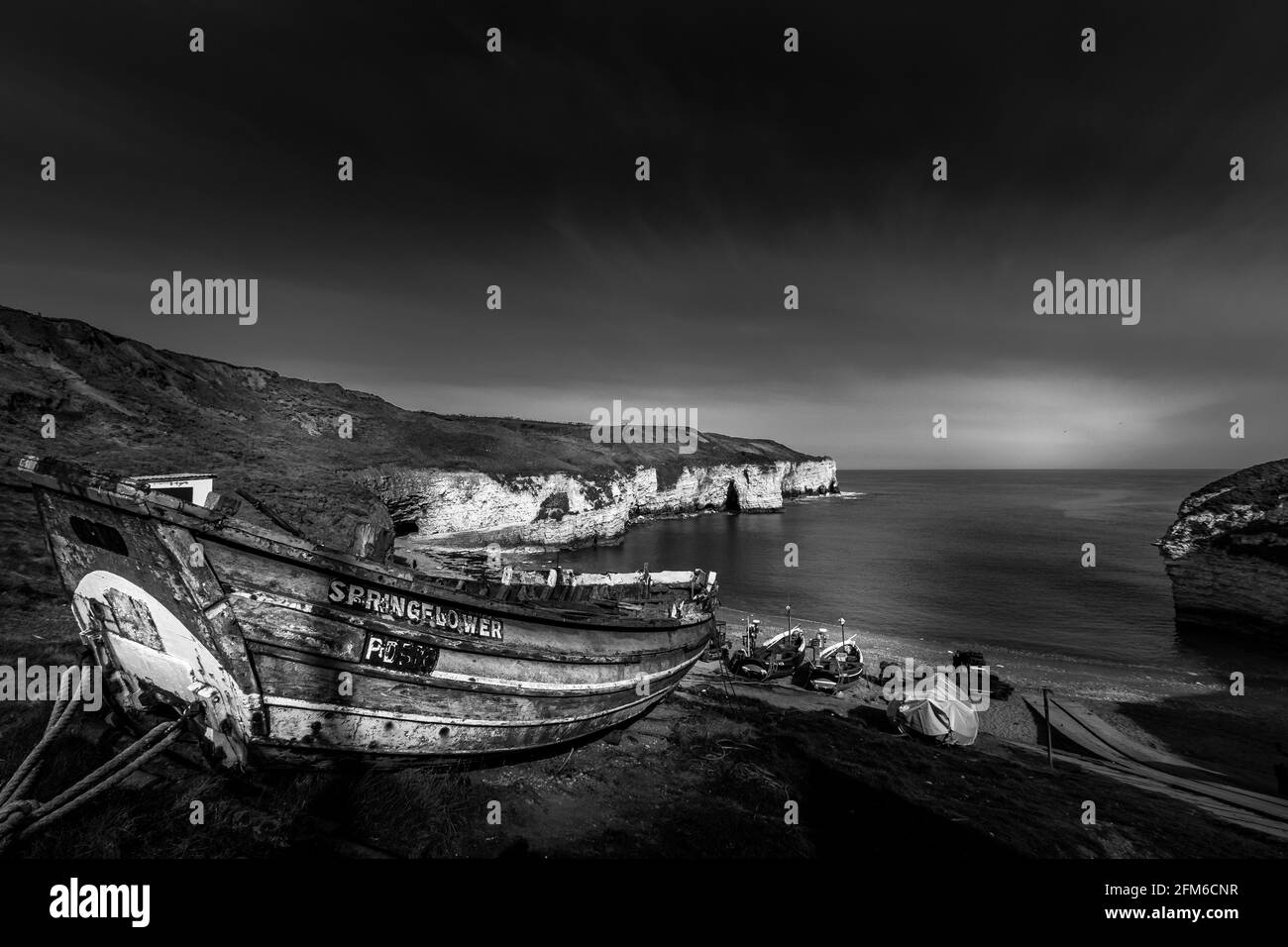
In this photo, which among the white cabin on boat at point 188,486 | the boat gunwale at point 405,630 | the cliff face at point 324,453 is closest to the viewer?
the boat gunwale at point 405,630

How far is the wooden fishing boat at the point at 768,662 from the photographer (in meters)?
22.3

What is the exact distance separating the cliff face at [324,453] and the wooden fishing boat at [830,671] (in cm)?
1942

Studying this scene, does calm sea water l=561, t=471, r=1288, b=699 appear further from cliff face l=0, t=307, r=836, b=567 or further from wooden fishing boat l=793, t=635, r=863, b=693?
cliff face l=0, t=307, r=836, b=567

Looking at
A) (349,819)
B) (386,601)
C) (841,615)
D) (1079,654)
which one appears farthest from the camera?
(841,615)

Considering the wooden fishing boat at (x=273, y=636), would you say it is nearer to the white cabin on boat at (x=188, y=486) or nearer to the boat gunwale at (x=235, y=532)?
the boat gunwale at (x=235, y=532)

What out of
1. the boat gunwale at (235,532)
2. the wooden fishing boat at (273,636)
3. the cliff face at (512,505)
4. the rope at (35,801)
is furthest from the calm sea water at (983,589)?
the rope at (35,801)

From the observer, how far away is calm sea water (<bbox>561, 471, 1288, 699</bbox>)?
27.9 meters

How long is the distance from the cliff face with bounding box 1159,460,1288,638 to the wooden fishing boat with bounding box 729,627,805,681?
98.5ft

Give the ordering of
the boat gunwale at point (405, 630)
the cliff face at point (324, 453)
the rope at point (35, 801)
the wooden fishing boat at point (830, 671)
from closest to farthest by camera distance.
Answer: the rope at point (35, 801)
the boat gunwale at point (405, 630)
the wooden fishing boat at point (830, 671)
the cliff face at point (324, 453)

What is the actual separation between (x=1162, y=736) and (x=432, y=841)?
26.3 m

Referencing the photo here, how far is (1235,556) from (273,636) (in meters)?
49.8

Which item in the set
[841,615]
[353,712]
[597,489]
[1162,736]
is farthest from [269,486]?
[597,489]
